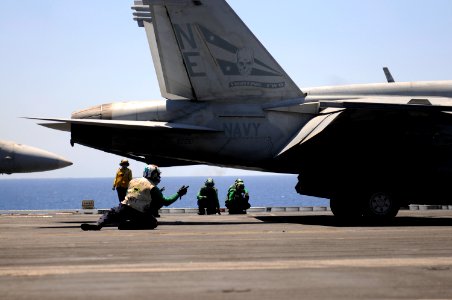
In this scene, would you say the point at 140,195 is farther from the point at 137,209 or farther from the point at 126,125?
the point at 126,125

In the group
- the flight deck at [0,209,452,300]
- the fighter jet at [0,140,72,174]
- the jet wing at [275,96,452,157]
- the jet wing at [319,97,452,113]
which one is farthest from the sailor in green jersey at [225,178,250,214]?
the flight deck at [0,209,452,300]

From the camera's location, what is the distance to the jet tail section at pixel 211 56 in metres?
19.5

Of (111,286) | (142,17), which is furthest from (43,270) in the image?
(142,17)

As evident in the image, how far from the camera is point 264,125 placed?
65.1 feet

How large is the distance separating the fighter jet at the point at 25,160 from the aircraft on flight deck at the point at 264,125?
737 cm

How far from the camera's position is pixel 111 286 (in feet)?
26.6

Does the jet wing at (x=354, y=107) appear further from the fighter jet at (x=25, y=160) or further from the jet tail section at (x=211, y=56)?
the fighter jet at (x=25, y=160)

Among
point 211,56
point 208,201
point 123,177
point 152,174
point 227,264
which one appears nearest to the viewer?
point 227,264

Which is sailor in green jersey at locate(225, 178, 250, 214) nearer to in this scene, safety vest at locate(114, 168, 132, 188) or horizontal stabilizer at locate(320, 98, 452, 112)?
safety vest at locate(114, 168, 132, 188)

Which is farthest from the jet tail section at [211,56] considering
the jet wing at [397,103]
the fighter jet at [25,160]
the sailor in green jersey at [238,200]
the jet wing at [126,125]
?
the fighter jet at [25,160]

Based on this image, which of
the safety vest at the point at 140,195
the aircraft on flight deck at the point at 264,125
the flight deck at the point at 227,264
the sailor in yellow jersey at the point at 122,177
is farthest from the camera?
the sailor in yellow jersey at the point at 122,177

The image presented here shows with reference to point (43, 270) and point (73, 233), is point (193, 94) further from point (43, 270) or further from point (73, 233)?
point (43, 270)

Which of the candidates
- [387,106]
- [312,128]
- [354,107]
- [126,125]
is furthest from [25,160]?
[387,106]

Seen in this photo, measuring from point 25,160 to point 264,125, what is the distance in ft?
35.4
